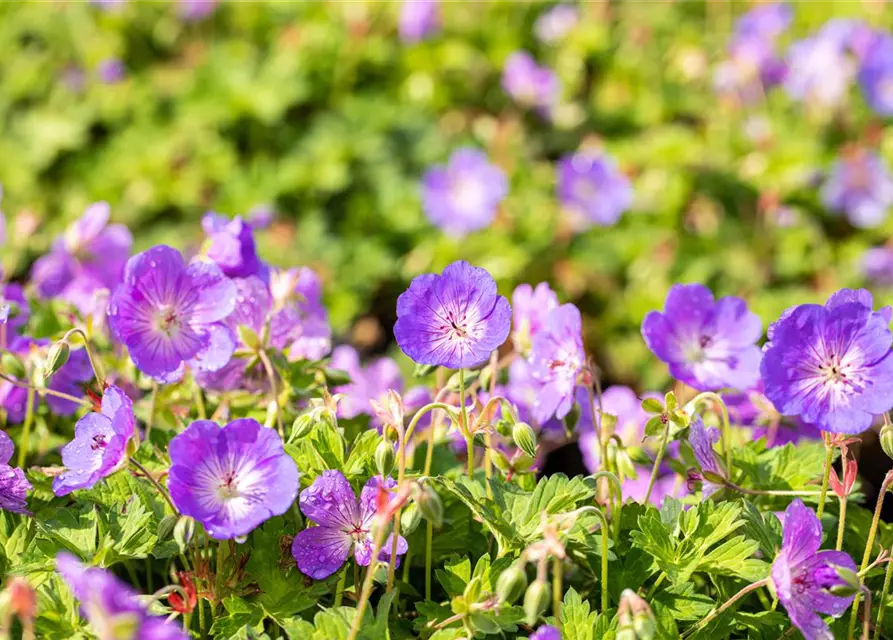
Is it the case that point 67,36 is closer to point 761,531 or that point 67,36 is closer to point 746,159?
point 746,159

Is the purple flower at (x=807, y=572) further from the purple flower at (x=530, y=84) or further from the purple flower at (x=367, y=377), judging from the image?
the purple flower at (x=530, y=84)

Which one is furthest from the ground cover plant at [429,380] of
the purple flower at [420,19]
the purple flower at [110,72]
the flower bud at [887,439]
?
the purple flower at [420,19]

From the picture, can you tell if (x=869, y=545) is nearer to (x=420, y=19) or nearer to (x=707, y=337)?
(x=707, y=337)

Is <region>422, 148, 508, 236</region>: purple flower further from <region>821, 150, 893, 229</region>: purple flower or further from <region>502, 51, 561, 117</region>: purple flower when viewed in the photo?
<region>821, 150, 893, 229</region>: purple flower

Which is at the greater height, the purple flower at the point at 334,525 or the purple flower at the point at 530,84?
the purple flower at the point at 334,525

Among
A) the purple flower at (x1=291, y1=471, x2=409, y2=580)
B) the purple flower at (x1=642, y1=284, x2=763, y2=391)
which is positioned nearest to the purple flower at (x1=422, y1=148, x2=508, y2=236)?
the purple flower at (x1=642, y1=284, x2=763, y2=391)
